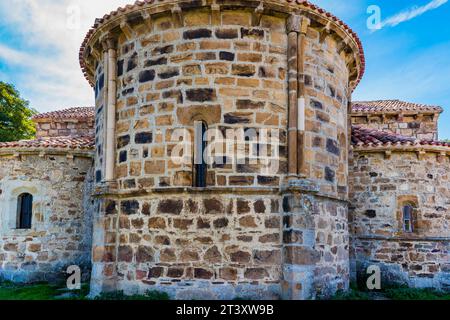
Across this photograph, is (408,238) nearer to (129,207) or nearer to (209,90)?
(209,90)

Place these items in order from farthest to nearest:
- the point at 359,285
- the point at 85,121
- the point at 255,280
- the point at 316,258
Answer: the point at 85,121
the point at 359,285
the point at 316,258
the point at 255,280

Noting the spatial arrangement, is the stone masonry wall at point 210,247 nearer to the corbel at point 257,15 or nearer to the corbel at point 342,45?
the corbel at point 257,15

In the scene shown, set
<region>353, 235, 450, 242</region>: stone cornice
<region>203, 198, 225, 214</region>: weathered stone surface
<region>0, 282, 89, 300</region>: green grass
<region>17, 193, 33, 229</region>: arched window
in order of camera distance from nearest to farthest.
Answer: <region>203, 198, 225, 214</region>: weathered stone surface < <region>0, 282, 89, 300</region>: green grass < <region>353, 235, 450, 242</region>: stone cornice < <region>17, 193, 33, 229</region>: arched window

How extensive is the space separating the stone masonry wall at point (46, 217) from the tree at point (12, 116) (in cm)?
1378

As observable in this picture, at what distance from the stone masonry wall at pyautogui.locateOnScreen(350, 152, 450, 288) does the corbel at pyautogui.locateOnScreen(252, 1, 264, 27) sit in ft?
16.3

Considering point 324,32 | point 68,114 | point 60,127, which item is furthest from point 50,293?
point 68,114

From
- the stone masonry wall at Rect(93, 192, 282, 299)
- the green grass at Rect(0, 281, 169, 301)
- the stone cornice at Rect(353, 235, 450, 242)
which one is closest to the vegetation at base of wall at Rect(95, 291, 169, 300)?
the green grass at Rect(0, 281, 169, 301)

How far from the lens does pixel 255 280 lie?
7504 mm

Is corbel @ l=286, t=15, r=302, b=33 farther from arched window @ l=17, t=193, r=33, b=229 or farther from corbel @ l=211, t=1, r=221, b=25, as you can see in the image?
arched window @ l=17, t=193, r=33, b=229

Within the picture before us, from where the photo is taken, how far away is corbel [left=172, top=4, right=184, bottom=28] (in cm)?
789

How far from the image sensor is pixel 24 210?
11.7 metres

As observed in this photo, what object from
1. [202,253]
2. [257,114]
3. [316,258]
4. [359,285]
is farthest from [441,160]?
[202,253]
